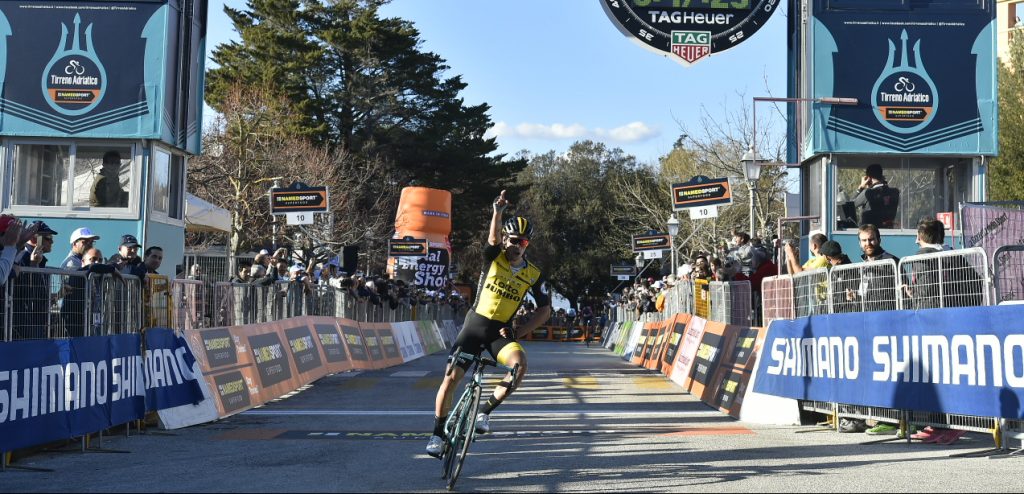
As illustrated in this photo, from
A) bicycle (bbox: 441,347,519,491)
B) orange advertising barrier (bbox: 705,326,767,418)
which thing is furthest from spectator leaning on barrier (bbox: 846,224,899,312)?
bicycle (bbox: 441,347,519,491)

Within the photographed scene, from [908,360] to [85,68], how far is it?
57.6 ft

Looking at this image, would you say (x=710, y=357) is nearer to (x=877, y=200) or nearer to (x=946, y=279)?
(x=877, y=200)

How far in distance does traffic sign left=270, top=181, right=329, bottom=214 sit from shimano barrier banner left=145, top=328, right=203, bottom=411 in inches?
526

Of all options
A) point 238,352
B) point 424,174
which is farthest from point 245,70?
point 238,352

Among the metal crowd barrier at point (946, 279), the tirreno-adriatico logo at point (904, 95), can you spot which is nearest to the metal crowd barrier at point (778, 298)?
the metal crowd barrier at point (946, 279)

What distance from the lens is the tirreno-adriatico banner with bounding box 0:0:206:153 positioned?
925 inches

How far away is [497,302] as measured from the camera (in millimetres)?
9836

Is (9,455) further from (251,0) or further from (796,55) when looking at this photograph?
(251,0)

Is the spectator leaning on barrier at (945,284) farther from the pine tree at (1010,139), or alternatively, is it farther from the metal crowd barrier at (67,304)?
the pine tree at (1010,139)

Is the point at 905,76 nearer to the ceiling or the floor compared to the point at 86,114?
nearer to the ceiling

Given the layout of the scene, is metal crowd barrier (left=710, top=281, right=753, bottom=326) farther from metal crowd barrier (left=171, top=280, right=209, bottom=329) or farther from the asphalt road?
metal crowd barrier (left=171, top=280, right=209, bottom=329)

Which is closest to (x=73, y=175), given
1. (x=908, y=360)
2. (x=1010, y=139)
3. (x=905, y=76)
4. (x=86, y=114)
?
(x=86, y=114)

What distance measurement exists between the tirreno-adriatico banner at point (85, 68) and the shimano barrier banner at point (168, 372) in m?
10.5

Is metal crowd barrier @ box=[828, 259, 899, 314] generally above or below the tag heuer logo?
below
